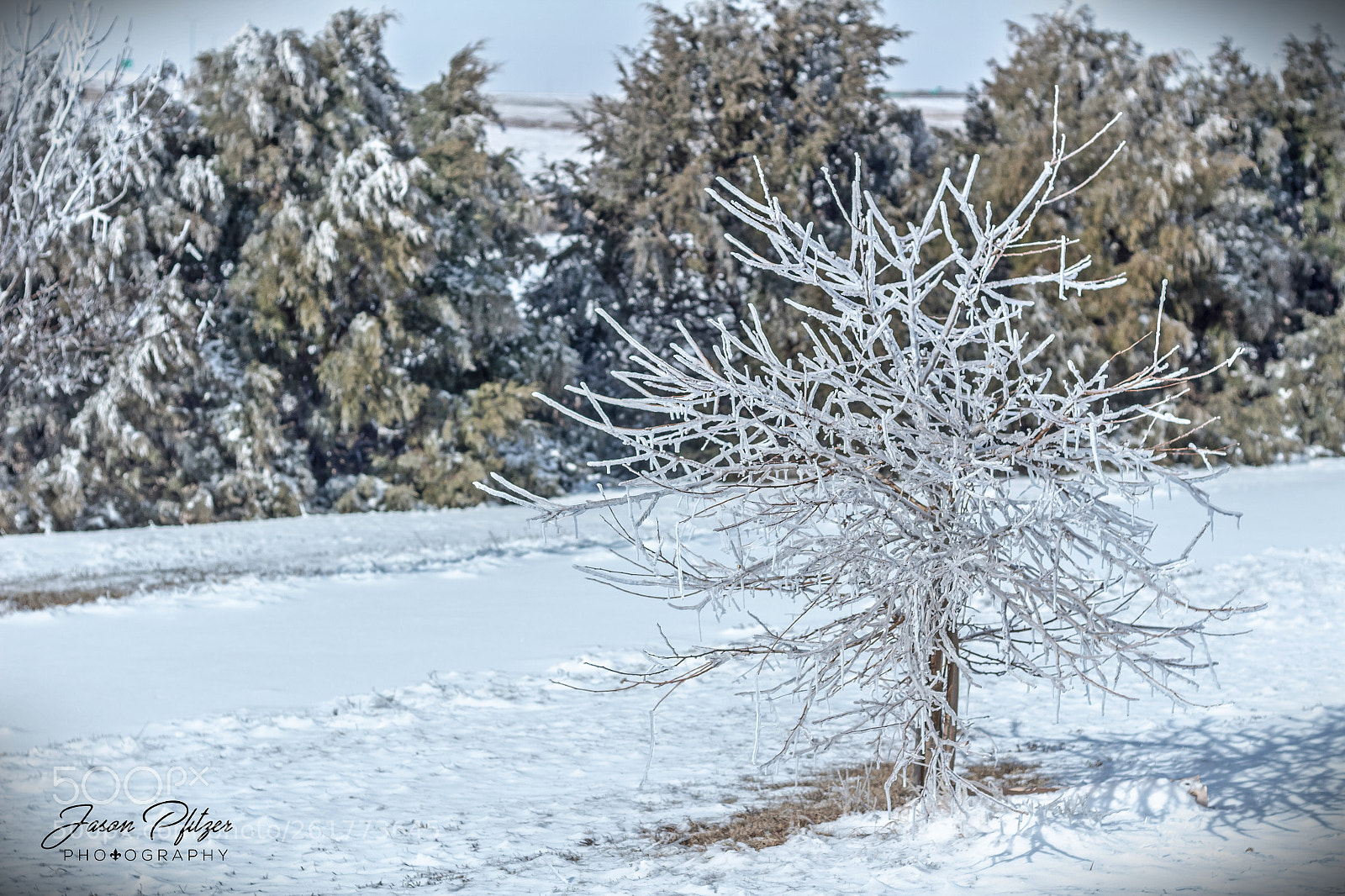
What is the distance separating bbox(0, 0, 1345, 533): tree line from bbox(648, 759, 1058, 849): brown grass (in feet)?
33.5

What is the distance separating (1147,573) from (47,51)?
12.5m

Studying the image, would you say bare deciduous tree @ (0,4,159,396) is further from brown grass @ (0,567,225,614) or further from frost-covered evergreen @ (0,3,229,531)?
brown grass @ (0,567,225,614)

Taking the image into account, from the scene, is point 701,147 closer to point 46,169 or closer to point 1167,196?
point 1167,196

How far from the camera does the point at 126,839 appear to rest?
202 inches

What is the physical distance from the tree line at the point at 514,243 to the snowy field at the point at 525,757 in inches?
235

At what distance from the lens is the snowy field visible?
4.68 meters

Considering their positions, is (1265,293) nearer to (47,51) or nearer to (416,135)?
(416,135)

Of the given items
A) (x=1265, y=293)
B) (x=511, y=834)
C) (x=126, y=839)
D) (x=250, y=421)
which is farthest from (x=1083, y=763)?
(x=1265, y=293)

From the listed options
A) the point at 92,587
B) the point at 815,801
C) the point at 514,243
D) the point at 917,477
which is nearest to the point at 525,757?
the point at 815,801

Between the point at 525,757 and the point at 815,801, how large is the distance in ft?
5.18

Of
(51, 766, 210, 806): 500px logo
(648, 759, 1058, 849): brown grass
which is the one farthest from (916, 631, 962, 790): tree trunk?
(51, 766, 210, 806): 500px logo

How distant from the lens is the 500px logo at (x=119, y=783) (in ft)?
18.6

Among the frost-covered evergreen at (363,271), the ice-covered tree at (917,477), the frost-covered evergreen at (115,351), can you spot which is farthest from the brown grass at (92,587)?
the ice-covered tree at (917,477)

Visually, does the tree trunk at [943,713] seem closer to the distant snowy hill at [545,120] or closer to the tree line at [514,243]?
the tree line at [514,243]
